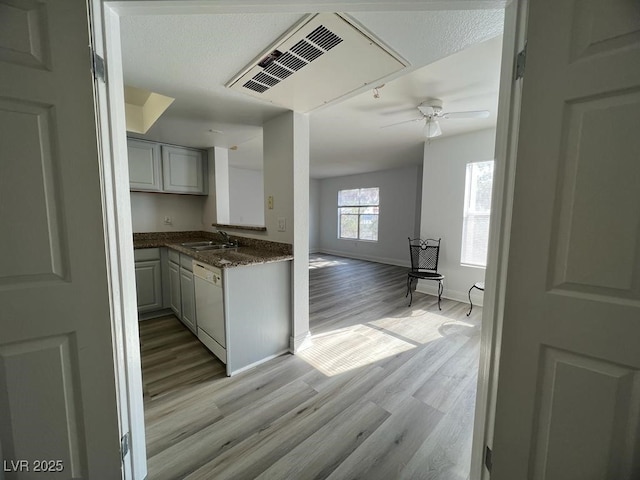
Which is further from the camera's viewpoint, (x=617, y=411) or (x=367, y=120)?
(x=367, y=120)

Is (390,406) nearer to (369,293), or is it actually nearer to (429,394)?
(429,394)

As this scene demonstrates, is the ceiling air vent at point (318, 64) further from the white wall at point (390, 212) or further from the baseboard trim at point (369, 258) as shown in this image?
the baseboard trim at point (369, 258)

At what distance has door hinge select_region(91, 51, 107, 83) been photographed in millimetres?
912

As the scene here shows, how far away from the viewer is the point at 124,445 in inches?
42.7

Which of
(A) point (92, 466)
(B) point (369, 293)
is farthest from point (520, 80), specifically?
(B) point (369, 293)

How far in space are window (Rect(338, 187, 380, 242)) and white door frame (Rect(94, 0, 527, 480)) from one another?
6.02m

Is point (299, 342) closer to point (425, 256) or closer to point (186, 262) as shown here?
point (186, 262)

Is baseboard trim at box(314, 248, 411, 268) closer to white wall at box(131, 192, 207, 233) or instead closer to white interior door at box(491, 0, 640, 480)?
white wall at box(131, 192, 207, 233)

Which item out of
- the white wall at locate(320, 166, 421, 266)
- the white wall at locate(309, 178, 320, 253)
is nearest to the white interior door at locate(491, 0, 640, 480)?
the white wall at locate(320, 166, 421, 266)

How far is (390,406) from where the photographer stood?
1724 millimetres

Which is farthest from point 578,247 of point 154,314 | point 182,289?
point 154,314

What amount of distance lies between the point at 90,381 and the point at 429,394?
2.02m

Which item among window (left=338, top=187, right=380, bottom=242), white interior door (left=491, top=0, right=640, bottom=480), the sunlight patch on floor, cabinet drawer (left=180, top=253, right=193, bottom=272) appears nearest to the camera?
white interior door (left=491, top=0, right=640, bottom=480)

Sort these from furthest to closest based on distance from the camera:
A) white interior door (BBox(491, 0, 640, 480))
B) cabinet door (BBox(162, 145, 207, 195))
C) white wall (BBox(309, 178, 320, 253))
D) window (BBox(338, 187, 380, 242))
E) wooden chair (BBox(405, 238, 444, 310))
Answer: white wall (BBox(309, 178, 320, 253)), window (BBox(338, 187, 380, 242)), wooden chair (BBox(405, 238, 444, 310)), cabinet door (BBox(162, 145, 207, 195)), white interior door (BBox(491, 0, 640, 480))
